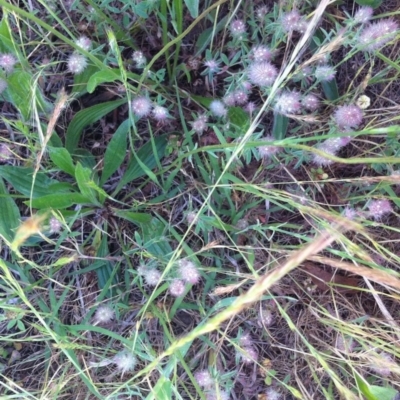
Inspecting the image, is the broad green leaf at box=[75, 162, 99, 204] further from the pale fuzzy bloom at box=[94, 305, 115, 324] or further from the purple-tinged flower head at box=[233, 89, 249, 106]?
the purple-tinged flower head at box=[233, 89, 249, 106]

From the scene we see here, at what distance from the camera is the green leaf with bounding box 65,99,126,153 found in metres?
1.60

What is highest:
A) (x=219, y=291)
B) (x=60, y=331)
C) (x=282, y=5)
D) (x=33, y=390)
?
(x=282, y=5)

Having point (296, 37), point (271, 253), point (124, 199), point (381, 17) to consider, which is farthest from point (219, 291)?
point (381, 17)

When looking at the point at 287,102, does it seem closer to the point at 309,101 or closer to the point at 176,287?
the point at 309,101

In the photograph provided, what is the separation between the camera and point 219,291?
1123mm

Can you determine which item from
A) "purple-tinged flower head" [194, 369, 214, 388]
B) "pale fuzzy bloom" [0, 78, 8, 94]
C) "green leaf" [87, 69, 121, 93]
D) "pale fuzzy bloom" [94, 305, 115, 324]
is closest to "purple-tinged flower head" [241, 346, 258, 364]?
"purple-tinged flower head" [194, 369, 214, 388]

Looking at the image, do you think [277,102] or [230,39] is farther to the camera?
[230,39]

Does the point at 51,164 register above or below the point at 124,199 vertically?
above

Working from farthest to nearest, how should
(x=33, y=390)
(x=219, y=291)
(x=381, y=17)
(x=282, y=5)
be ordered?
(x=33, y=390), (x=381, y=17), (x=282, y=5), (x=219, y=291)

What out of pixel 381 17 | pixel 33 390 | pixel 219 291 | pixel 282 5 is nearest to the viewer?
pixel 219 291

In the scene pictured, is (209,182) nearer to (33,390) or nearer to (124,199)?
(124,199)

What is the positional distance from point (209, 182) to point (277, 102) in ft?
1.07

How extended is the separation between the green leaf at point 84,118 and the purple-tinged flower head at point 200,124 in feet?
0.76

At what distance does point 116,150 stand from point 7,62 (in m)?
0.40
